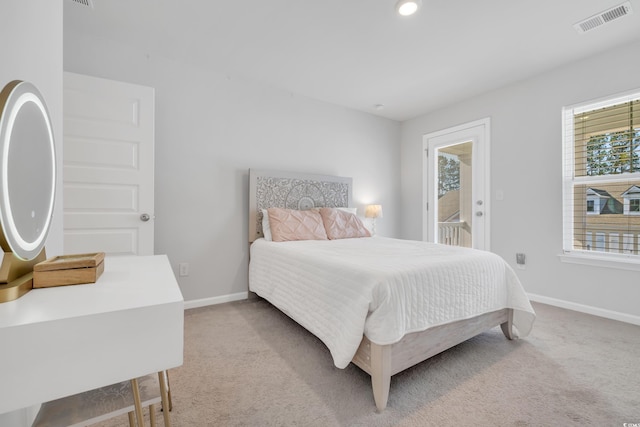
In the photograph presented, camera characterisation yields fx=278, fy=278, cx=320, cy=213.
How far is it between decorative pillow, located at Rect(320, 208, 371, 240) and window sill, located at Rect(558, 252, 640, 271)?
2021 millimetres

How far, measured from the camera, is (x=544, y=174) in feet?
9.79

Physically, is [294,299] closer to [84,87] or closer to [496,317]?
[496,317]

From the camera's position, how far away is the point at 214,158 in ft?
9.75

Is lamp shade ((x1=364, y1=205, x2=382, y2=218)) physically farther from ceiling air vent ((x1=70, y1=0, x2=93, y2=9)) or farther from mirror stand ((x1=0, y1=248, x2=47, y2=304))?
mirror stand ((x1=0, y1=248, x2=47, y2=304))

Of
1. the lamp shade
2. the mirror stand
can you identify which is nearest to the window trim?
the lamp shade

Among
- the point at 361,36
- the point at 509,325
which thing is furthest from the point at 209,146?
the point at 509,325

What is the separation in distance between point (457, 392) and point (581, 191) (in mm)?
2588

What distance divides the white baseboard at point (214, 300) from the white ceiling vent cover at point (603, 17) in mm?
3878

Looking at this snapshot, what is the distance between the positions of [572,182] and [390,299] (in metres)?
2.75

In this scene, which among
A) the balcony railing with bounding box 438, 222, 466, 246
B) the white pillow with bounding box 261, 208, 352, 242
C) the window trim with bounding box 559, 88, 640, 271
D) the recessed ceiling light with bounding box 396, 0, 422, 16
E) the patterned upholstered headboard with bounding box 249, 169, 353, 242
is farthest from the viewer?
the balcony railing with bounding box 438, 222, 466, 246

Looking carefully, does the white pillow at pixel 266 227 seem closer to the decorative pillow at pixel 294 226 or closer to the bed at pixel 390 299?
the decorative pillow at pixel 294 226

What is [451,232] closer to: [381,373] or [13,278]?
[381,373]

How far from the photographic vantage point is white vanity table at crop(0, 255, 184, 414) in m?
0.51

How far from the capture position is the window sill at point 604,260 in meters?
2.44
